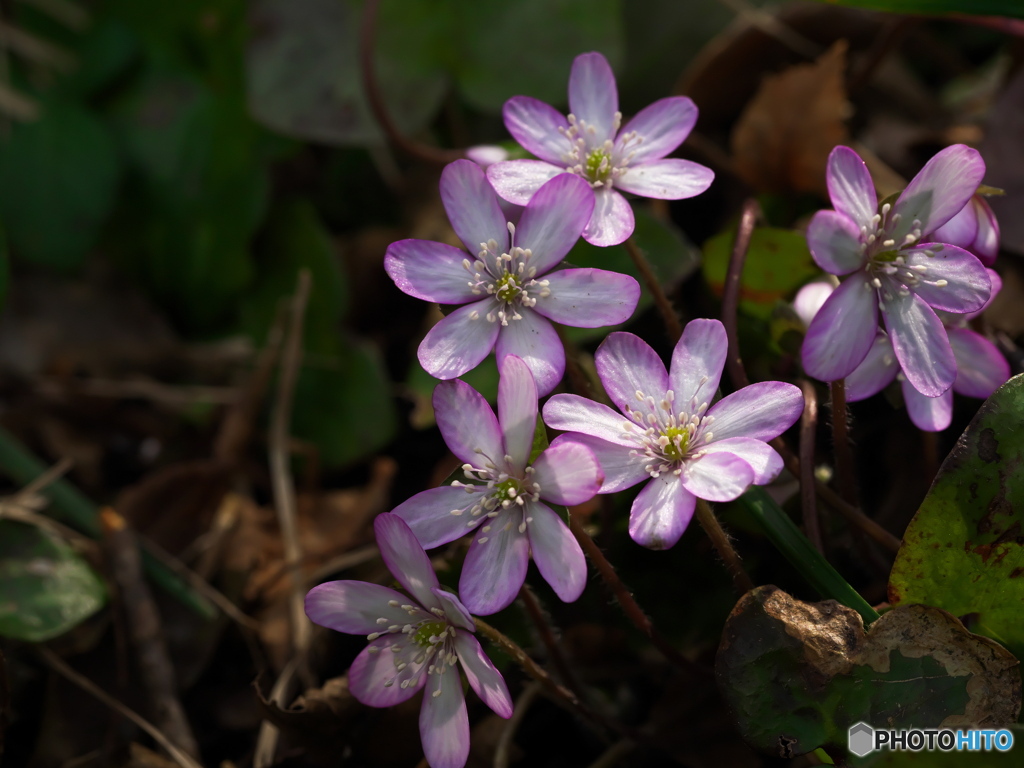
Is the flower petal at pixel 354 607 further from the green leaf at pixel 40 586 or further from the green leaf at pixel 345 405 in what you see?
the green leaf at pixel 345 405

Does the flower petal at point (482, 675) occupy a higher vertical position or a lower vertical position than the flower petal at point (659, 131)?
lower

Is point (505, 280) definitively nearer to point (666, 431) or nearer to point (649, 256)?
point (666, 431)

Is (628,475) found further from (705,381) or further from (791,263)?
(791,263)

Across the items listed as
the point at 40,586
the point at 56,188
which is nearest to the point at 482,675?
the point at 40,586

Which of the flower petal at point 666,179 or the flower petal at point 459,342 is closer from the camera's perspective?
the flower petal at point 459,342

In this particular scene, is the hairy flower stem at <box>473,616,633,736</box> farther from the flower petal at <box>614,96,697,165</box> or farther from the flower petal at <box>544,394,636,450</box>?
the flower petal at <box>614,96,697,165</box>

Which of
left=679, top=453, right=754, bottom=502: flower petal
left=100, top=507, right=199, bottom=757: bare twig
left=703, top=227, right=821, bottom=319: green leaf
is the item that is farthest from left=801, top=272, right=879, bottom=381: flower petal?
left=100, top=507, right=199, bottom=757: bare twig

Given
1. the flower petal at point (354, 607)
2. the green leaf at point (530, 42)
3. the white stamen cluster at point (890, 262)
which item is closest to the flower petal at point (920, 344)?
the white stamen cluster at point (890, 262)
